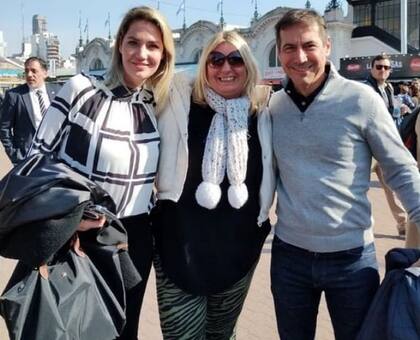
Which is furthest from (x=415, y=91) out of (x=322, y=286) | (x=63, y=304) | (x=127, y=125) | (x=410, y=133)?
(x=63, y=304)

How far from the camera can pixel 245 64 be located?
2.50 meters

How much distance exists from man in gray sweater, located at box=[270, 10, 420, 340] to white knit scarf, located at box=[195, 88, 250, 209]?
19cm

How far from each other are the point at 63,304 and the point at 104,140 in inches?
29.5

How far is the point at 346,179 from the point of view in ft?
7.36

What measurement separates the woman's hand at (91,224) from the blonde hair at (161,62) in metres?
0.68

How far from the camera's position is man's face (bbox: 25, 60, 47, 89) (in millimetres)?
6601

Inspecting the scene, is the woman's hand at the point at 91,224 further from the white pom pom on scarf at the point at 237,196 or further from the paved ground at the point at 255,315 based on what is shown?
the paved ground at the point at 255,315

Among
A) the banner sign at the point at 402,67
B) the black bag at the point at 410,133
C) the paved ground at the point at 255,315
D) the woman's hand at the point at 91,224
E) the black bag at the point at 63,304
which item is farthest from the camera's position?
the banner sign at the point at 402,67

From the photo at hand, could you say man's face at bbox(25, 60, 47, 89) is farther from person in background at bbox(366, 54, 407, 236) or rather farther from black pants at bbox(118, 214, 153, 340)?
black pants at bbox(118, 214, 153, 340)

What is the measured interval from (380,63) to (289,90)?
196 inches

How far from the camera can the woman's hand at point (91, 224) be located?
2096mm

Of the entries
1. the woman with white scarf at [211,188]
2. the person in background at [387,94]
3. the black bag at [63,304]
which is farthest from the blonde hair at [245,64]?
the person in background at [387,94]

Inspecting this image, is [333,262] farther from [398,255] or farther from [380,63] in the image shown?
[380,63]

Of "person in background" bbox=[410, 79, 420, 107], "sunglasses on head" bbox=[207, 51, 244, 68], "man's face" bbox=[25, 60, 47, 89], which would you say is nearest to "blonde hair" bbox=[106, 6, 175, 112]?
"sunglasses on head" bbox=[207, 51, 244, 68]
